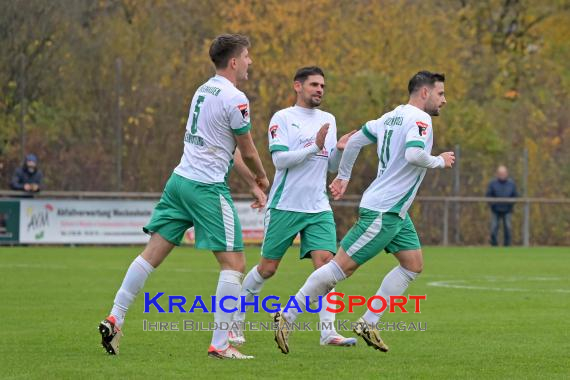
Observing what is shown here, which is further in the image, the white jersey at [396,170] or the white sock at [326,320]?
the white sock at [326,320]

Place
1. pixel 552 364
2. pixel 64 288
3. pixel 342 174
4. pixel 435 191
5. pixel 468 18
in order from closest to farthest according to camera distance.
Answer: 1. pixel 552 364
2. pixel 342 174
3. pixel 64 288
4. pixel 435 191
5. pixel 468 18

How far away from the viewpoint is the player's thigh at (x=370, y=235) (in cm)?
985

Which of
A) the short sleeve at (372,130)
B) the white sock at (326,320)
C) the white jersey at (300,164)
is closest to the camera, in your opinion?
the short sleeve at (372,130)

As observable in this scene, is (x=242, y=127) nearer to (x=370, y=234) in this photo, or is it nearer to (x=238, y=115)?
(x=238, y=115)

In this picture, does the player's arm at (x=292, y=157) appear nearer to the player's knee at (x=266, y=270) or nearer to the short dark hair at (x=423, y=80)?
the player's knee at (x=266, y=270)

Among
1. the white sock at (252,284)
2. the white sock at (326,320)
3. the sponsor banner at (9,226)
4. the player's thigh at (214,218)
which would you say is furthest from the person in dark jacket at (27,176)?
the player's thigh at (214,218)

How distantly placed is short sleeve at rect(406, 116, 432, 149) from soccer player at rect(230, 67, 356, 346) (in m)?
1.15

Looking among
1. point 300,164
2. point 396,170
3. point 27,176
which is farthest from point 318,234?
point 27,176

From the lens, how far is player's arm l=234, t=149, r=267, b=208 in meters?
9.78

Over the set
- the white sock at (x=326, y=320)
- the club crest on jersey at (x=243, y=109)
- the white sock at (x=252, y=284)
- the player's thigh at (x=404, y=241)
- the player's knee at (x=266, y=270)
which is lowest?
the white sock at (x=326, y=320)

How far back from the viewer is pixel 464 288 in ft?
55.6

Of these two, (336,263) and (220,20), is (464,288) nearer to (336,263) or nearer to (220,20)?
(336,263)

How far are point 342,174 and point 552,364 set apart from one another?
2430 millimetres

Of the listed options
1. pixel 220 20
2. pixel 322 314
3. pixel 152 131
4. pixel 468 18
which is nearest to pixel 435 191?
pixel 152 131
